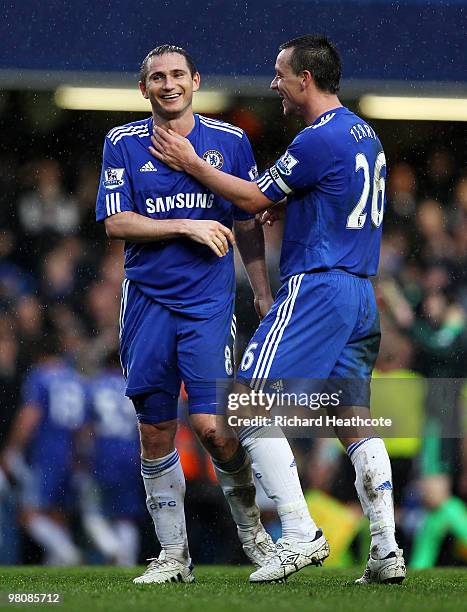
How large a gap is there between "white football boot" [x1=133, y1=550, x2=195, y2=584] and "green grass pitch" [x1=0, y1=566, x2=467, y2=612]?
6 cm

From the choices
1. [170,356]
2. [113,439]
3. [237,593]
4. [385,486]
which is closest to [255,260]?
[170,356]

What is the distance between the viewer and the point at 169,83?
14.8 ft

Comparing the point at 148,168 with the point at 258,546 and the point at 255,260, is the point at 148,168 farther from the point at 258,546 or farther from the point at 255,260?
the point at 258,546

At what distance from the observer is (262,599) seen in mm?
3666

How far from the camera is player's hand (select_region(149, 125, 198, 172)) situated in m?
4.46

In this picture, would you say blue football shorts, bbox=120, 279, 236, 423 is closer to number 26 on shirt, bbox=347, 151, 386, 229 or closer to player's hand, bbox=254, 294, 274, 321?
player's hand, bbox=254, 294, 274, 321

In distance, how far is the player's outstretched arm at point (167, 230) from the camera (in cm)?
436

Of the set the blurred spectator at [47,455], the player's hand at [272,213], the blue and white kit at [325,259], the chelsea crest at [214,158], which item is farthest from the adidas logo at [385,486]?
the blurred spectator at [47,455]

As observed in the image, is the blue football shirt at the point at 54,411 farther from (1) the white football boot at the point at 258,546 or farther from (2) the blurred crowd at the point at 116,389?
(1) the white football boot at the point at 258,546

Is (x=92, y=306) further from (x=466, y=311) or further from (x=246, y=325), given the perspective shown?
(x=466, y=311)

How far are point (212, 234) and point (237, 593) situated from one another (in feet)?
3.91

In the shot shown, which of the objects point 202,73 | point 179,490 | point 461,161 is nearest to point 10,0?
point 202,73

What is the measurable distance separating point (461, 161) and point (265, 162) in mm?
1214

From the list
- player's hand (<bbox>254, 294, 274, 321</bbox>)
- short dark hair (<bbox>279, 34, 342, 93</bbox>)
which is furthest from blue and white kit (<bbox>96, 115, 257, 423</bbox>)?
short dark hair (<bbox>279, 34, 342, 93</bbox>)
